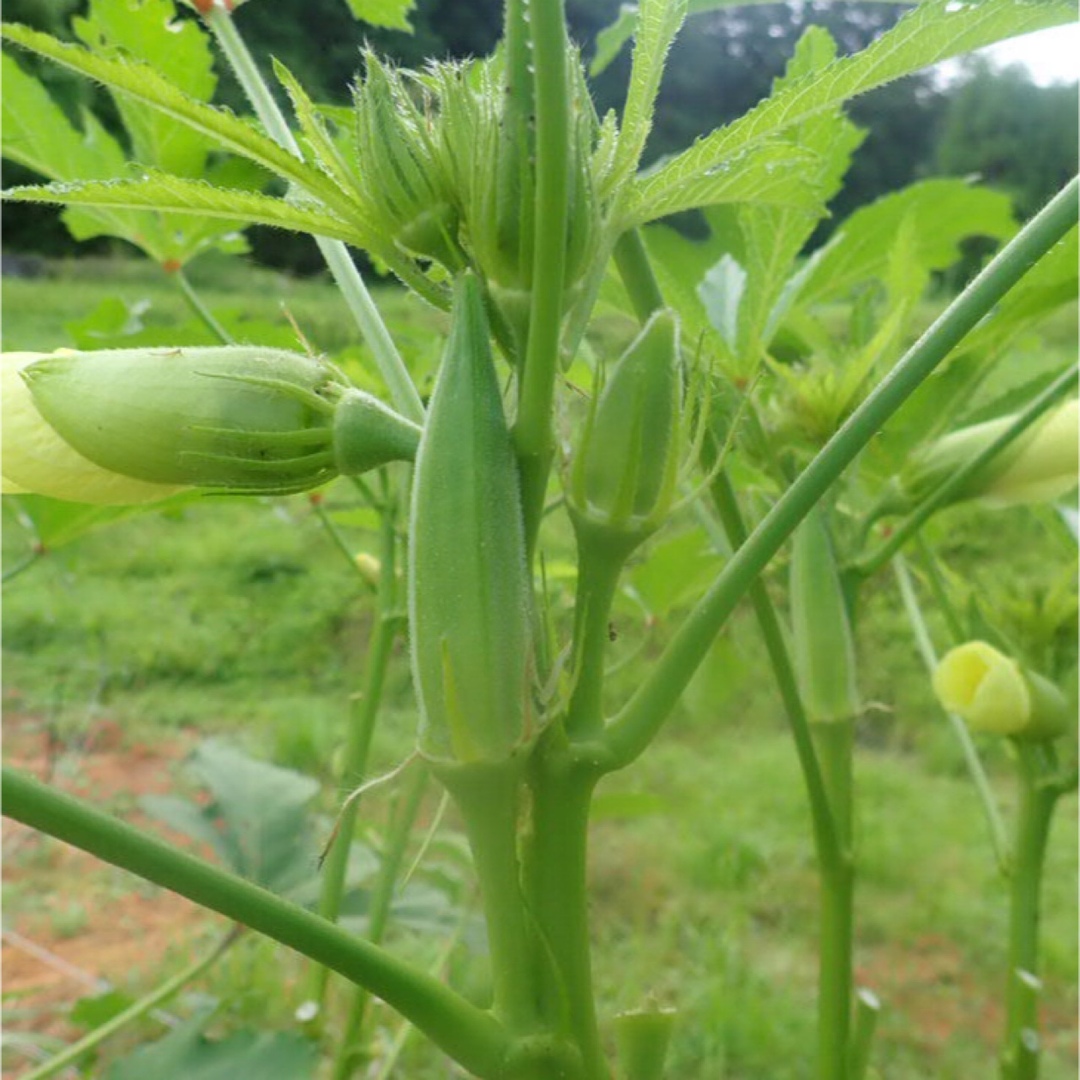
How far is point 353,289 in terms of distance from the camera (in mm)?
408

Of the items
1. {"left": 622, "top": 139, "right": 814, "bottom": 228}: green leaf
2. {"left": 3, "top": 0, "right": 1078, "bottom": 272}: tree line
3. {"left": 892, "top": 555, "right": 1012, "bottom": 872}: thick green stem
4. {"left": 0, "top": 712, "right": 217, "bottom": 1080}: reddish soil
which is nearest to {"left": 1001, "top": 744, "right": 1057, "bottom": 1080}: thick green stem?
{"left": 892, "top": 555, "right": 1012, "bottom": 872}: thick green stem

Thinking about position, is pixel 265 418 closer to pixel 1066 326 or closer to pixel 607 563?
pixel 607 563

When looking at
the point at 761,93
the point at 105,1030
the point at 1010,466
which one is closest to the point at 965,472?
the point at 1010,466

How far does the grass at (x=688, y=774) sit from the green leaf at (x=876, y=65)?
247 mm

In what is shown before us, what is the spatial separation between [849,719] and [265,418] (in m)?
0.27

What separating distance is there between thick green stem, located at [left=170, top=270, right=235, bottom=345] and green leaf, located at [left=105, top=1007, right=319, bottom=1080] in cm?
32

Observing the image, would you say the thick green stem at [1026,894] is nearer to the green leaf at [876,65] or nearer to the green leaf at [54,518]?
the green leaf at [876,65]

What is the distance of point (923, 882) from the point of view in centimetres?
170

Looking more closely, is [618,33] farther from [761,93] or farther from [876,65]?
[761,93]

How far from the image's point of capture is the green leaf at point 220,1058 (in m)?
0.54

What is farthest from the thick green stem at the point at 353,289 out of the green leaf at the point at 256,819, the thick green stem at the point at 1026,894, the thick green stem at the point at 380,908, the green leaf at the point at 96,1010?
the green leaf at the point at 96,1010

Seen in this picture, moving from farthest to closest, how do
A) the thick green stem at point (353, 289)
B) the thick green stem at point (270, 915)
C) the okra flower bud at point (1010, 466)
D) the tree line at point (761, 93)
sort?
the tree line at point (761, 93), the okra flower bud at point (1010, 466), the thick green stem at point (353, 289), the thick green stem at point (270, 915)

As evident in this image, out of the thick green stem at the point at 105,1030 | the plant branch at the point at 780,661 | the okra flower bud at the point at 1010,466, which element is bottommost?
the thick green stem at the point at 105,1030

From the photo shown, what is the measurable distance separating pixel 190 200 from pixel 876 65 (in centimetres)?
18
